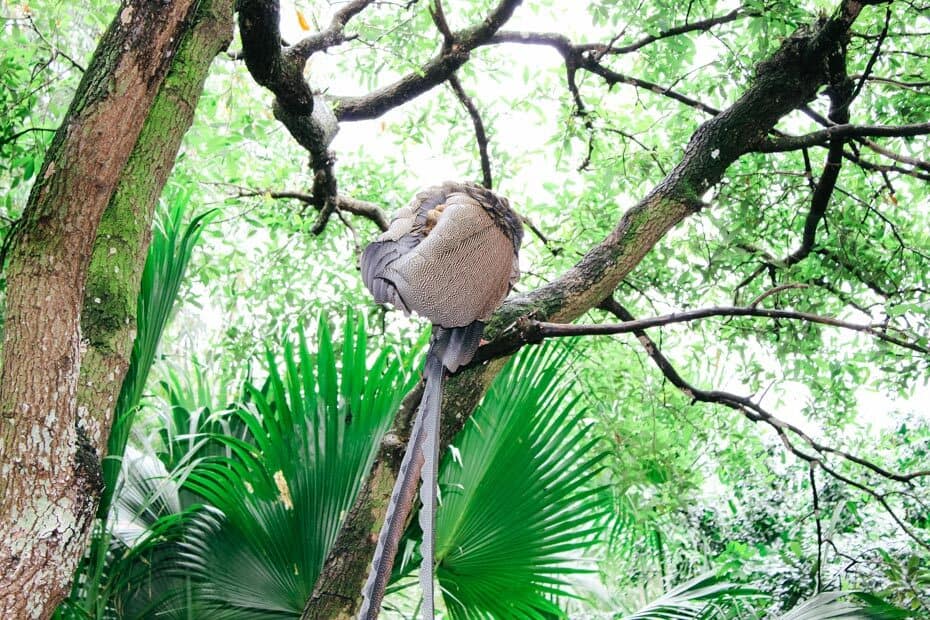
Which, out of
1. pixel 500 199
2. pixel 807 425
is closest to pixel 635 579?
pixel 807 425

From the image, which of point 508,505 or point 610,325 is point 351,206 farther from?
point 610,325

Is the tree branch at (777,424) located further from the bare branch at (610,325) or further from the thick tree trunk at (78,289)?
the thick tree trunk at (78,289)

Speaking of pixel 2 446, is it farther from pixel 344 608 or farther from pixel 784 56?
pixel 784 56

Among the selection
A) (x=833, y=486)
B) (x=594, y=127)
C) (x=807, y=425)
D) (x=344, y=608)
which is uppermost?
(x=594, y=127)

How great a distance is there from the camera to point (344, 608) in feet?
5.88

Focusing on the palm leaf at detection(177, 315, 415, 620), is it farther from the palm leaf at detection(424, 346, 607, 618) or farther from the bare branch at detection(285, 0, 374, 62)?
the bare branch at detection(285, 0, 374, 62)

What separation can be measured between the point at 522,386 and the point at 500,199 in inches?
31.1

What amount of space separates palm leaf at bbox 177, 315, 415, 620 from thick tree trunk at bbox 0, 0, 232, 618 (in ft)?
1.49

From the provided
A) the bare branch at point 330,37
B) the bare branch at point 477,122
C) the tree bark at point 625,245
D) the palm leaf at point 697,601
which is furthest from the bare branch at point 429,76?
the palm leaf at point 697,601

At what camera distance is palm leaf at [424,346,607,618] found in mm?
2064

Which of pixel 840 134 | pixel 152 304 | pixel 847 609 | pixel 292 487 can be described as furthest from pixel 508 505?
pixel 840 134

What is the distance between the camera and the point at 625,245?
83.2 inches

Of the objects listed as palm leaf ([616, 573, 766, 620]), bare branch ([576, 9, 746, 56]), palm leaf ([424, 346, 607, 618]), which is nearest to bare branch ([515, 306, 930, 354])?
palm leaf ([424, 346, 607, 618])

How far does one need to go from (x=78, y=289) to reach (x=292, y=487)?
72 centimetres
